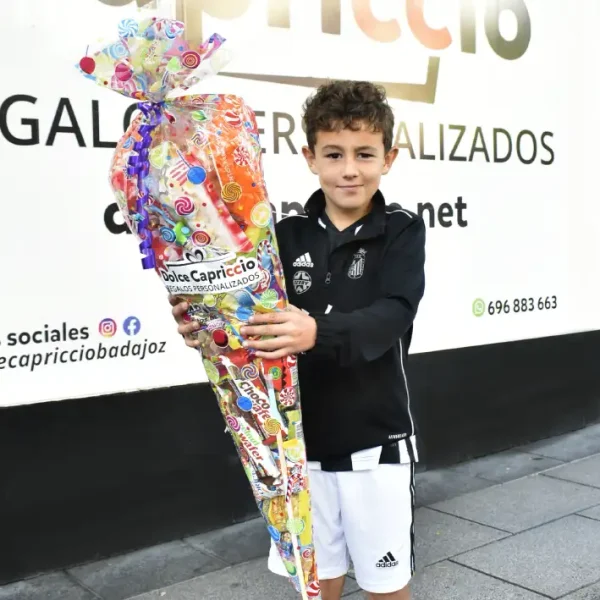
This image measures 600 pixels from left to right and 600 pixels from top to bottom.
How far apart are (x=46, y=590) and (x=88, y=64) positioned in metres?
2.67

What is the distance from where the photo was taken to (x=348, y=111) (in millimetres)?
2441

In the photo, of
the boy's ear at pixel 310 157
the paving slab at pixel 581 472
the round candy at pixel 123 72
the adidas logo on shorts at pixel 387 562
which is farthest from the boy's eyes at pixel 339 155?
the paving slab at pixel 581 472

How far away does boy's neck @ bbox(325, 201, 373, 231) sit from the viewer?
2.56 metres

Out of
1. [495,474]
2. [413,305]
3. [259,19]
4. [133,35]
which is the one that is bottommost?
[495,474]

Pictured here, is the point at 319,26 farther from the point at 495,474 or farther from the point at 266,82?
the point at 495,474

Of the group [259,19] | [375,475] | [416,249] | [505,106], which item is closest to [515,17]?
[505,106]

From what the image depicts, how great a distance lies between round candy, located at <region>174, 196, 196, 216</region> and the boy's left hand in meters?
0.32

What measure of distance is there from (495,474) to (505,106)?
2.56 metres

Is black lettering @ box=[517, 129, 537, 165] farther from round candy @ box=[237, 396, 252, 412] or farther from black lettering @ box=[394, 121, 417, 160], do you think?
round candy @ box=[237, 396, 252, 412]

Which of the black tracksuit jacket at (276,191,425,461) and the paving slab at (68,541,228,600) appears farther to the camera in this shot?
the paving slab at (68,541,228,600)

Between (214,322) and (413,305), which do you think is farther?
(413,305)

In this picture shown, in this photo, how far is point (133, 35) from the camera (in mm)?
1988

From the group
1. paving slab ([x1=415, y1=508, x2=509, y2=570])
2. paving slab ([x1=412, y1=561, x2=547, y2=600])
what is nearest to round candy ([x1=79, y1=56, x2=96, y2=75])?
paving slab ([x1=412, y1=561, x2=547, y2=600])

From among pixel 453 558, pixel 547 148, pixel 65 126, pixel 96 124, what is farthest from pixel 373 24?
pixel 453 558
